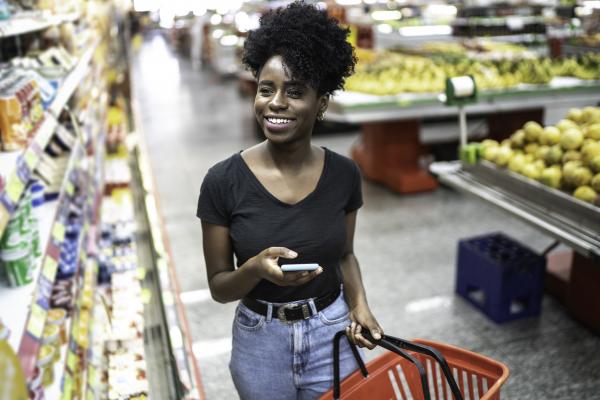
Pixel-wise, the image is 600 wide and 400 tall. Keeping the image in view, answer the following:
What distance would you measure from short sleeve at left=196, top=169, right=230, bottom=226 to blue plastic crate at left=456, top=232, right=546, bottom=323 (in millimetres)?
2257

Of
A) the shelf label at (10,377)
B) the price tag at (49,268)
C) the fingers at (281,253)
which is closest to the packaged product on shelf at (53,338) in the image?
the price tag at (49,268)

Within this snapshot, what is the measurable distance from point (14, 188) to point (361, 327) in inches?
41.8

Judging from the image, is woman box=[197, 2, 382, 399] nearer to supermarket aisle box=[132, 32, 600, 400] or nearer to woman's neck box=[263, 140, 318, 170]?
woman's neck box=[263, 140, 318, 170]

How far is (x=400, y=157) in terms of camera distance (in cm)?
582

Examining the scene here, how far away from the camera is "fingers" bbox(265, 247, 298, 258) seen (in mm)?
1331

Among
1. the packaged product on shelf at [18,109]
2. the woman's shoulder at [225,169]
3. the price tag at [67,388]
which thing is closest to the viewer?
the woman's shoulder at [225,169]

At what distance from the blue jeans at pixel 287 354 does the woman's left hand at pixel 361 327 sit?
4cm

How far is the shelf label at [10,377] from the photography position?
610mm

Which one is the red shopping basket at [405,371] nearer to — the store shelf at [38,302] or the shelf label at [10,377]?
the store shelf at [38,302]

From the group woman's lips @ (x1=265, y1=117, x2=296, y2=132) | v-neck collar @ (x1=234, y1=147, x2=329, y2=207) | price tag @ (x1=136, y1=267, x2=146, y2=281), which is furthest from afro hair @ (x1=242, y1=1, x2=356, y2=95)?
price tag @ (x1=136, y1=267, x2=146, y2=281)

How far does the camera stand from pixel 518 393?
278 cm

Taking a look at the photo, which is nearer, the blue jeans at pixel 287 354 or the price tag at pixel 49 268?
the blue jeans at pixel 287 354

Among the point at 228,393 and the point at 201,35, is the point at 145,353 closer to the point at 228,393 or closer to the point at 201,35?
the point at 228,393

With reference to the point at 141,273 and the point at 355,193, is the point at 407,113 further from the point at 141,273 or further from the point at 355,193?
the point at 355,193
